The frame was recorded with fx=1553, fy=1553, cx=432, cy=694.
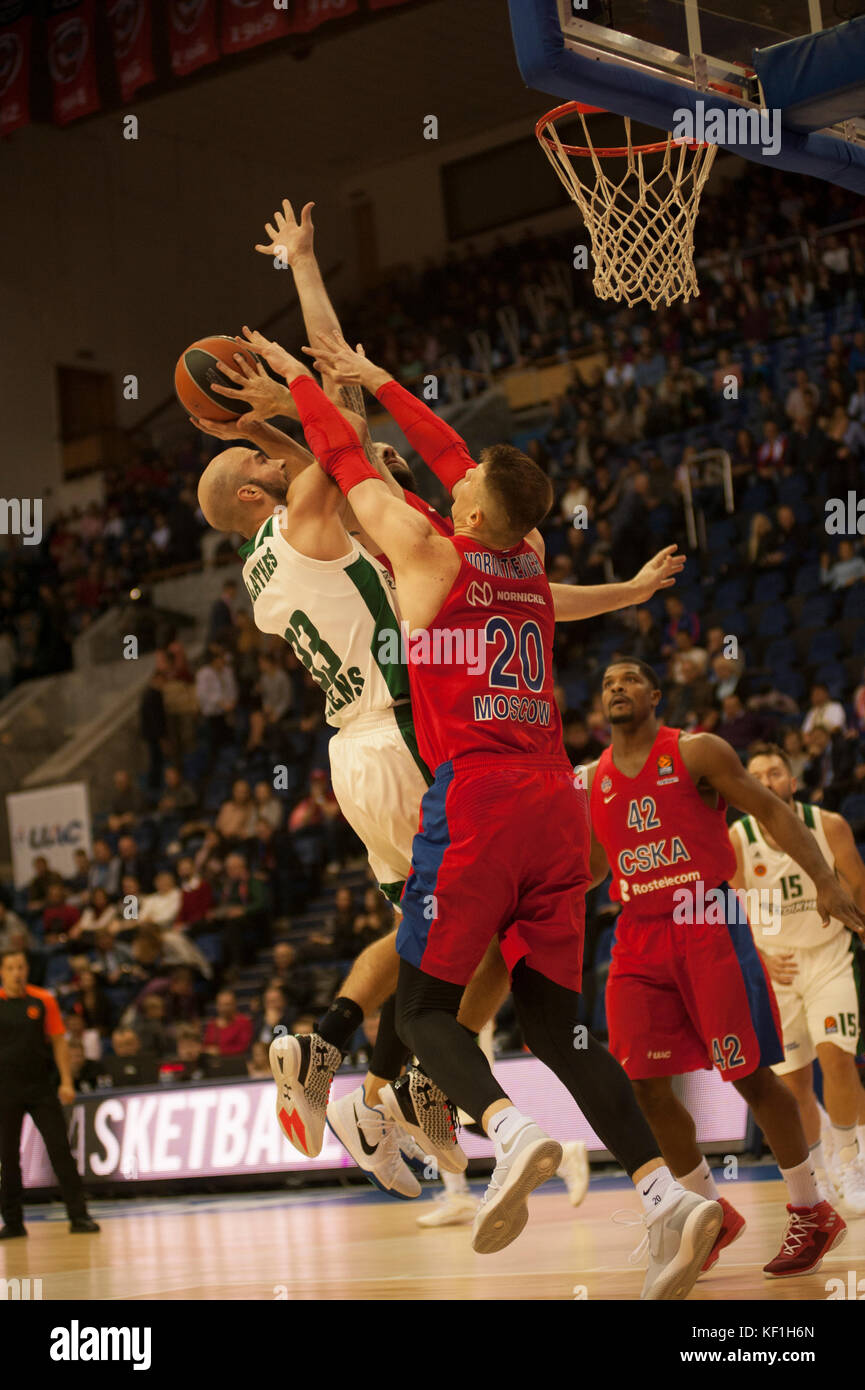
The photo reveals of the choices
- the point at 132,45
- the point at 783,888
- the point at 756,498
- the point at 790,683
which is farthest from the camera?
the point at 132,45

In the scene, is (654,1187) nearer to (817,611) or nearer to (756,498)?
(817,611)

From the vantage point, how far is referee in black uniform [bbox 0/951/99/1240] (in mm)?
9680

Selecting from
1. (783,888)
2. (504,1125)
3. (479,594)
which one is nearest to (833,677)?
(783,888)

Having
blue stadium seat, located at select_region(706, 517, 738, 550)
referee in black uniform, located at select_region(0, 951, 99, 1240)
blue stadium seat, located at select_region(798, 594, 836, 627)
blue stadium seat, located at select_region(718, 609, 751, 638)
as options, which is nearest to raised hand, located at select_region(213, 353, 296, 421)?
referee in black uniform, located at select_region(0, 951, 99, 1240)

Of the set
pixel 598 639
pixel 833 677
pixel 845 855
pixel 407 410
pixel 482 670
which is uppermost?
pixel 598 639

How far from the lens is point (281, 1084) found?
16.0 ft

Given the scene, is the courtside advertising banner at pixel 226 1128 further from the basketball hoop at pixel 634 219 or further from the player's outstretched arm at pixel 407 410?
the player's outstretched arm at pixel 407 410

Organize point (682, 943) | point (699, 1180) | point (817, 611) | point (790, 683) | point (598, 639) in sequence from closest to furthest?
point (699, 1180)
point (682, 943)
point (790, 683)
point (817, 611)
point (598, 639)

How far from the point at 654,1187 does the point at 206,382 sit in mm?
2898

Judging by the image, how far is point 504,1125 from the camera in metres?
4.02

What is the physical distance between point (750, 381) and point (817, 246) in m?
1.86

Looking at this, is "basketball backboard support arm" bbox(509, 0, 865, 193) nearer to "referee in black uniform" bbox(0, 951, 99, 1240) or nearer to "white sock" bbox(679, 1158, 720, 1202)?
"white sock" bbox(679, 1158, 720, 1202)

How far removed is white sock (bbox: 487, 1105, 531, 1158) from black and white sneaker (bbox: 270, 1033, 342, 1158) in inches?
36.3
